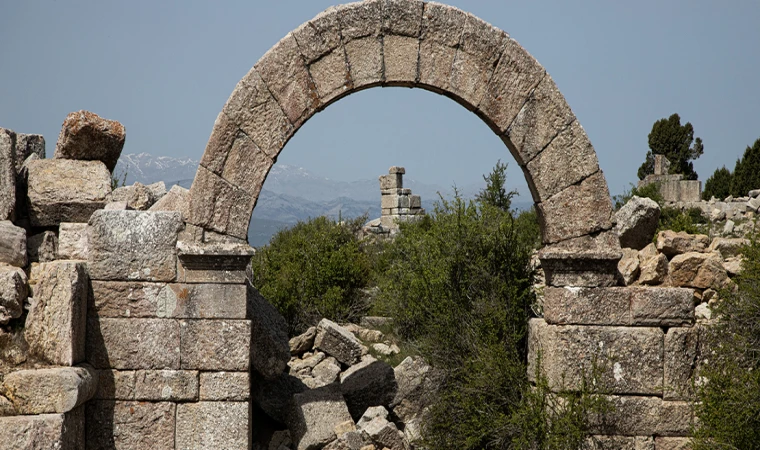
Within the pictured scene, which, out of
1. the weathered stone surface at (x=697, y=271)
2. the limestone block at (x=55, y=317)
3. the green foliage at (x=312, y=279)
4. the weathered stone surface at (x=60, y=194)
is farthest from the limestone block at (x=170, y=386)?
the green foliage at (x=312, y=279)

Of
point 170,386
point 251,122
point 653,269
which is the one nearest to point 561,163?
point 653,269

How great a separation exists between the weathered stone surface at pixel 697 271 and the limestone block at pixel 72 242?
5250 millimetres

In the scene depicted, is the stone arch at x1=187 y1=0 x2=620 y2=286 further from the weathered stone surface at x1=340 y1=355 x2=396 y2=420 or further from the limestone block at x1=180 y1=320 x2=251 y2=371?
the weathered stone surface at x1=340 y1=355 x2=396 y2=420

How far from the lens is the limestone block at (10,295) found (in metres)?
5.64

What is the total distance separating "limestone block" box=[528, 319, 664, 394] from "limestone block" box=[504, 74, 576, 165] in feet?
4.96

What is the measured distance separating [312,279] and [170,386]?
805 centimetres

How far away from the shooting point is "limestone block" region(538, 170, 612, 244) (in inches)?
241

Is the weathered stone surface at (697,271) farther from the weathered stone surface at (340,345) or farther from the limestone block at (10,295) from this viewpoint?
the limestone block at (10,295)

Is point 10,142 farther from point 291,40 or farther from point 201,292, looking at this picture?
point 291,40

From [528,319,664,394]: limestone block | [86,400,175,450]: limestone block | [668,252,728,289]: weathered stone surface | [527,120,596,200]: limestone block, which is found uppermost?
[527,120,596,200]: limestone block

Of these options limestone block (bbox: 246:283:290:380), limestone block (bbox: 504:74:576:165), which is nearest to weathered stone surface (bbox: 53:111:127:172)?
limestone block (bbox: 246:283:290:380)

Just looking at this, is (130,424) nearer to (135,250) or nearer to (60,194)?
(135,250)

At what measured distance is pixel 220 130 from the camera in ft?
19.6

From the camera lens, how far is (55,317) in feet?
18.5
